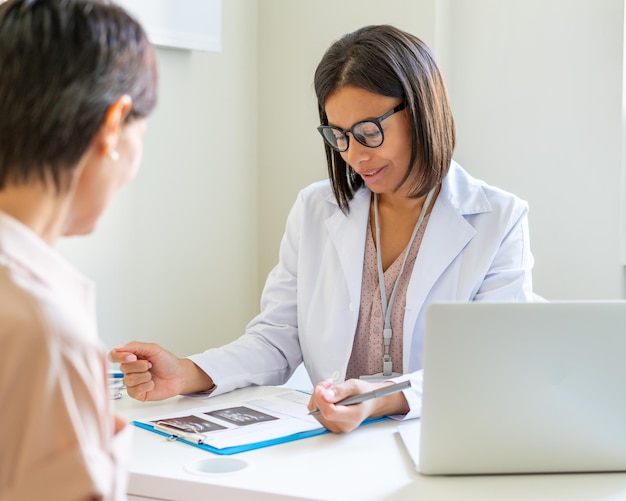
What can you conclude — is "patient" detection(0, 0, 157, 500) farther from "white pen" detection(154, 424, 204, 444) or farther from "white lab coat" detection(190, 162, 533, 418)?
"white lab coat" detection(190, 162, 533, 418)

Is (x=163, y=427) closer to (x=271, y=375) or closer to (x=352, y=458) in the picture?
(x=352, y=458)

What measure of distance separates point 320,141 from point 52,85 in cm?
246

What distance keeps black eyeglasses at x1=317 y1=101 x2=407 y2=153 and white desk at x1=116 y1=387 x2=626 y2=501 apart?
2.51ft

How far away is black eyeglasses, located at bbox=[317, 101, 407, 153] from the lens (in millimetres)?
2053

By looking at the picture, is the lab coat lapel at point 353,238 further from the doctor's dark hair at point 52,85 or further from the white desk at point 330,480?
the doctor's dark hair at point 52,85

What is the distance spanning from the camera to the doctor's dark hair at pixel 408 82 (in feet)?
6.75

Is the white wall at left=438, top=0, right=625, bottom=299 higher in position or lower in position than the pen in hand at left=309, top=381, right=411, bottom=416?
higher

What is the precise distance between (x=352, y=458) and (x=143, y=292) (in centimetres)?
147

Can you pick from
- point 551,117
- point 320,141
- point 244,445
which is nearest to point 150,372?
point 244,445

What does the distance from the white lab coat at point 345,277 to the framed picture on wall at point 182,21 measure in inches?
31.6

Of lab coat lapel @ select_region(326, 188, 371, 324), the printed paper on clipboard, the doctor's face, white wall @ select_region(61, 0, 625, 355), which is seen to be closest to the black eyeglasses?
the doctor's face

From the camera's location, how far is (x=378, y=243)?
223 cm

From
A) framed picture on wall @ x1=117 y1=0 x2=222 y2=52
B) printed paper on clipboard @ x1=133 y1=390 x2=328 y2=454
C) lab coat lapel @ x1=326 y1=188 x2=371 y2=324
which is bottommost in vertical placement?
printed paper on clipboard @ x1=133 y1=390 x2=328 y2=454

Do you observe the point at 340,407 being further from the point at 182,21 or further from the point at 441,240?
the point at 182,21
